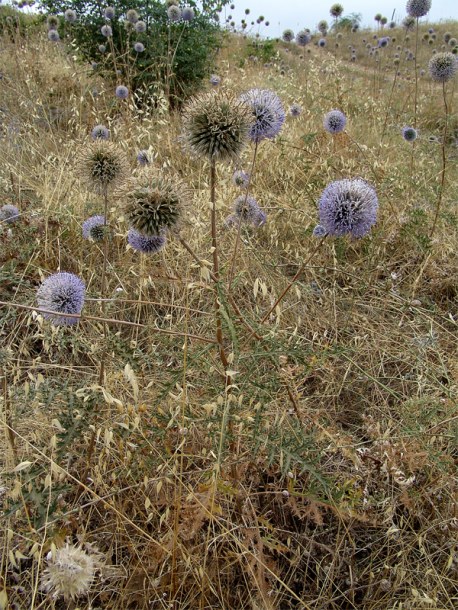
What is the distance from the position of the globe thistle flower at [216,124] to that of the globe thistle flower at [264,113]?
1.16ft

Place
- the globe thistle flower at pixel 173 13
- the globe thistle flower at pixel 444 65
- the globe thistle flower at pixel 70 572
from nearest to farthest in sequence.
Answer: the globe thistle flower at pixel 70 572
the globe thistle flower at pixel 444 65
the globe thistle flower at pixel 173 13

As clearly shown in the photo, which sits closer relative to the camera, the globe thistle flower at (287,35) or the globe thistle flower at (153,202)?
the globe thistle flower at (153,202)

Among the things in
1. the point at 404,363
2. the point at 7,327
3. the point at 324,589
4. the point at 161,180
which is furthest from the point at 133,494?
the point at 404,363

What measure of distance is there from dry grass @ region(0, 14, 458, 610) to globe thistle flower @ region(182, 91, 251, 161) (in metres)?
→ 0.44

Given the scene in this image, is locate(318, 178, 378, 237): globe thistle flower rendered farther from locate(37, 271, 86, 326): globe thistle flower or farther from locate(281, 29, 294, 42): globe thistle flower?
locate(281, 29, 294, 42): globe thistle flower

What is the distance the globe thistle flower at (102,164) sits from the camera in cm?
172

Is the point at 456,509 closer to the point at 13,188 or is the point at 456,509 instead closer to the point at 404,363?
the point at 404,363

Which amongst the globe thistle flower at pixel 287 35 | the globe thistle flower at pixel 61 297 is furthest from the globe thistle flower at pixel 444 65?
the globe thistle flower at pixel 287 35

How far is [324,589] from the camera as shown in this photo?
1423mm

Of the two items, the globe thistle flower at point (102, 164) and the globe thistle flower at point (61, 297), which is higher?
the globe thistle flower at point (102, 164)

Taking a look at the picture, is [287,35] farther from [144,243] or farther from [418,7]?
[144,243]

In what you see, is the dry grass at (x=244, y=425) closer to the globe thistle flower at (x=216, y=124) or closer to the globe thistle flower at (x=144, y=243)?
the globe thistle flower at (x=144, y=243)

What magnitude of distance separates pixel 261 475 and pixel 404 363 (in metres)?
0.98


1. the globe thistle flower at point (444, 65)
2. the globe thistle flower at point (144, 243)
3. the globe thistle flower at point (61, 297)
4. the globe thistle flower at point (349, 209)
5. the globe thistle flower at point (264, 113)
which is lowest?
the globe thistle flower at point (61, 297)
